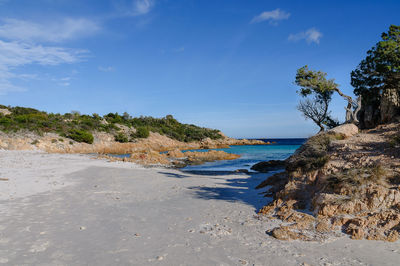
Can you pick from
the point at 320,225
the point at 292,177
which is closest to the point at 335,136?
the point at 292,177

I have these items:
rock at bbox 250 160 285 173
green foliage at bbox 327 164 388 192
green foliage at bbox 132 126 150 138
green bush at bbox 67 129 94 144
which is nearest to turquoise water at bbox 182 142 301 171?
rock at bbox 250 160 285 173

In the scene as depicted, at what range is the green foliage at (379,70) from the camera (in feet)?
48.9

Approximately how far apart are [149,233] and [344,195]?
5.06m

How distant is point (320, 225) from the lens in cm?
608

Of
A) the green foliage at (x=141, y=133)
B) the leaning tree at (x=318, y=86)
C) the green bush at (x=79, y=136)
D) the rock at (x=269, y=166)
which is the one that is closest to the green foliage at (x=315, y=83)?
the leaning tree at (x=318, y=86)

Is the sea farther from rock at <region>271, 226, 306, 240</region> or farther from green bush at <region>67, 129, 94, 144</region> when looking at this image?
green bush at <region>67, 129, 94, 144</region>

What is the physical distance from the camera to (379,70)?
15.5 metres

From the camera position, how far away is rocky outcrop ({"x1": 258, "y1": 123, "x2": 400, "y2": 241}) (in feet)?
19.0

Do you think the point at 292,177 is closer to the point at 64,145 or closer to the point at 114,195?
the point at 114,195

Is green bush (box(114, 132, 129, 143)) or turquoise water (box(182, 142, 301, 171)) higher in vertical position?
green bush (box(114, 132, 129, 143))

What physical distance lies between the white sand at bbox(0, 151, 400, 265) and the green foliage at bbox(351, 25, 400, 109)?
11811 mm

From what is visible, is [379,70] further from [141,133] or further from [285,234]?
[141,133]

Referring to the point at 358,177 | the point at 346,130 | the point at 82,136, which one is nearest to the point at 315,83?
the point at 346,130

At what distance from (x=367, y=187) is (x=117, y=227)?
21.0ft
